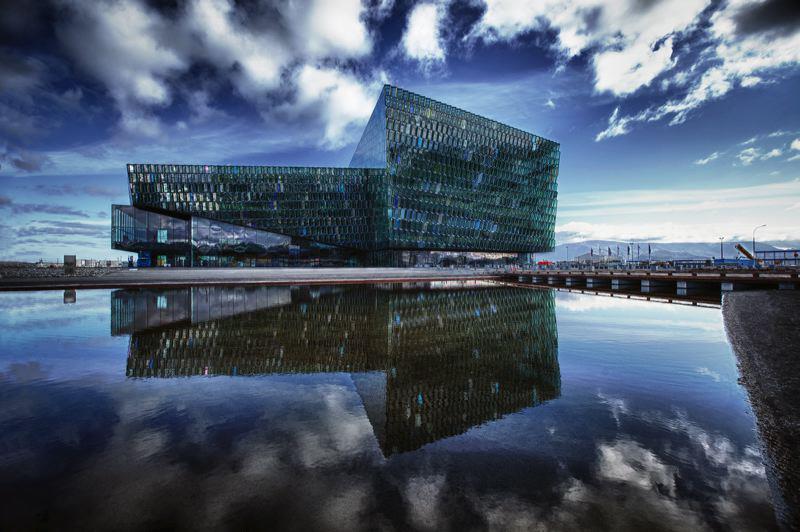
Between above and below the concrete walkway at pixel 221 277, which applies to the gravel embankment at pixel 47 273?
above

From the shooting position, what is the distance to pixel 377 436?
5.79 m

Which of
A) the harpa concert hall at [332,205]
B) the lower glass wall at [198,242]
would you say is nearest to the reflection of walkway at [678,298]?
the harpa concert hall at [332,205]

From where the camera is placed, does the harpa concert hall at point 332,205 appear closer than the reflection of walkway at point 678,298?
No

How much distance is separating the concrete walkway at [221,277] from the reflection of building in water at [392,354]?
28.5m

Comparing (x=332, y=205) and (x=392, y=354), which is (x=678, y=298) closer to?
(x=392, y=354)

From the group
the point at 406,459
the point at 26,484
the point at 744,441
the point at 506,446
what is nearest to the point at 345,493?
the point at 406,459

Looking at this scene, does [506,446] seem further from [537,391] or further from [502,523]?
[537,391]

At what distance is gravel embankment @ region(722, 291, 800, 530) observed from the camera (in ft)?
14.0

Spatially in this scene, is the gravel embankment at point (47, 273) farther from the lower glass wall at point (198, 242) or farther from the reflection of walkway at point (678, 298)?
the reflection of walkway at point (678, 298)

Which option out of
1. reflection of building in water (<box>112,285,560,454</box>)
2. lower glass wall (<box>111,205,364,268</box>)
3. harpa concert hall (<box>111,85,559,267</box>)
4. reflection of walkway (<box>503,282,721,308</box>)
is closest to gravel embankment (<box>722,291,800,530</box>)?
reflection of building in water (<box>112,285,560,454</box>)

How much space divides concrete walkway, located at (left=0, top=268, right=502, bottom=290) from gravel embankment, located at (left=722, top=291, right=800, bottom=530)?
145 feet

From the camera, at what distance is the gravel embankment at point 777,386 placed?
4.27m

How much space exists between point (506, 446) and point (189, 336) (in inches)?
473

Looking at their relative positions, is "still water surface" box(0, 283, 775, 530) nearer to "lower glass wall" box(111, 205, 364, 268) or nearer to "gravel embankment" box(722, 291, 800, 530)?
"gravel embankment" box(722, 291, 800, 530)
